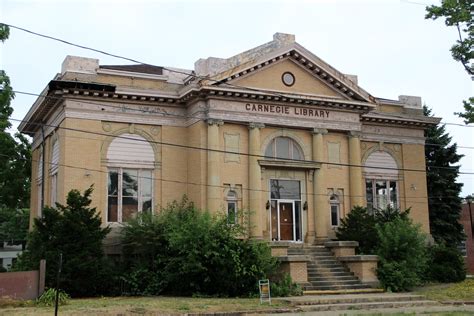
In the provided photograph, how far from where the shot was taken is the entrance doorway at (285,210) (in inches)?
1233

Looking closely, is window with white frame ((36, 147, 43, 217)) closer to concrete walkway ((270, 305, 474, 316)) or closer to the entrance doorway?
the entrance doorway

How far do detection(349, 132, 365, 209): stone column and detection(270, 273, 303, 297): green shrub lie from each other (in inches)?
347

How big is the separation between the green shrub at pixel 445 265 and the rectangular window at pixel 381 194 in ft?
12.9

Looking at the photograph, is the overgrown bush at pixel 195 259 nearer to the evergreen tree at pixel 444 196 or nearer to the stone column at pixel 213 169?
the stone column at pixel 213 169

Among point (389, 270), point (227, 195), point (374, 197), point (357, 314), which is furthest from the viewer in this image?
point (374, 197)

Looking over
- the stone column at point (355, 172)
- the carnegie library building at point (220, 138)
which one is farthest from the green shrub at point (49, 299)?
the stone column at point (355, 172)

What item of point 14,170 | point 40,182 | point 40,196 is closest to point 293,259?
point 40,196

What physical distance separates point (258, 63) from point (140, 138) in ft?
22.7

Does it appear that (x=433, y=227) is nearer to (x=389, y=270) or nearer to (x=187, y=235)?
(x=389, y=270)

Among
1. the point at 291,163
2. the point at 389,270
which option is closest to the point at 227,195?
the point at 291,163

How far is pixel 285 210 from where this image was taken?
104ft

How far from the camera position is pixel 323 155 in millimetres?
32312

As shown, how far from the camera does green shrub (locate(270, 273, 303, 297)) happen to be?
24.4 meters

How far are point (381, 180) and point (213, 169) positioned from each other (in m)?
11.8
